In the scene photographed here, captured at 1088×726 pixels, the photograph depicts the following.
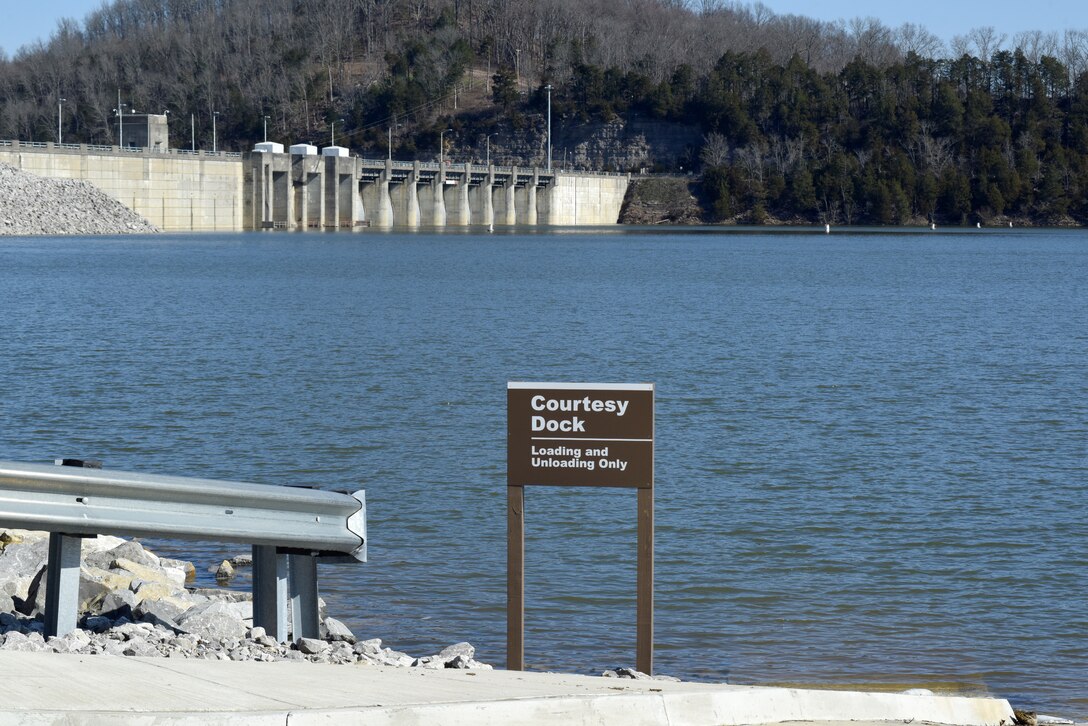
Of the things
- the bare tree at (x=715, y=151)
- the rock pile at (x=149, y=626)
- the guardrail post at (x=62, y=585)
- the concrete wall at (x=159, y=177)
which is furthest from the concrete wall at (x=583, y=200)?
the guardrail post at (x=62, y=585)

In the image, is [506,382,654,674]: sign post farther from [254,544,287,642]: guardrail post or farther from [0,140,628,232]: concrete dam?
[0,140,628,232]: concrete dam

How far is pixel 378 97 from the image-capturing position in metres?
193

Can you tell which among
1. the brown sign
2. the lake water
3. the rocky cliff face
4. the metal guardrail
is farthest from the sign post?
the rocky cliff face

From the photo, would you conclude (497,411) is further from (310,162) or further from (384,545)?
(310,162)

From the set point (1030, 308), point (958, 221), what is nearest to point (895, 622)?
point (1030, 308)

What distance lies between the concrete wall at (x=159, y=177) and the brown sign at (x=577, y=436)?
3574 inches

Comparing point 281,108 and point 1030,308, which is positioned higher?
point 281,108

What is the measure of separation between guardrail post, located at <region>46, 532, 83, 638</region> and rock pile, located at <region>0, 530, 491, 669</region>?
72mm

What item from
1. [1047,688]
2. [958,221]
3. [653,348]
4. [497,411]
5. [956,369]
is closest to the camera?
[1047,688]

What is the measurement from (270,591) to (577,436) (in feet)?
5.91

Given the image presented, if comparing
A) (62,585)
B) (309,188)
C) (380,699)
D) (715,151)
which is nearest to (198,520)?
(62,585)

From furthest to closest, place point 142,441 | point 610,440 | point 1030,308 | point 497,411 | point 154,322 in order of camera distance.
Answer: point 1030,308 < point 154,322 < point 497,411 < point 142,441 < point 610,440

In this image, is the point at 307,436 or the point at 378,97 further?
the point at 378,97

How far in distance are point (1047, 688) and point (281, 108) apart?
643 feet
